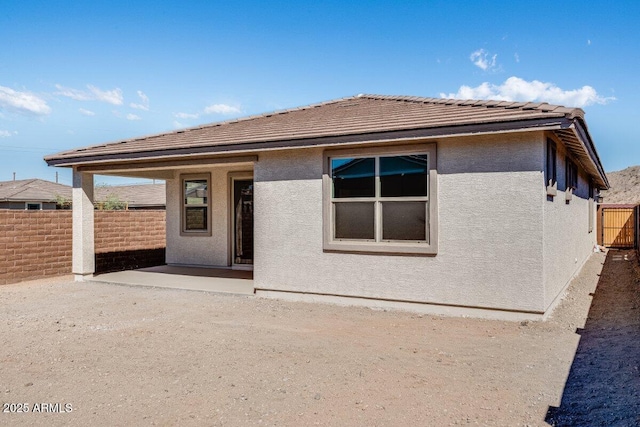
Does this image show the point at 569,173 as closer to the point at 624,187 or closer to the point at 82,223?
the point at 82,223

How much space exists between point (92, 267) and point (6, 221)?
2308mm

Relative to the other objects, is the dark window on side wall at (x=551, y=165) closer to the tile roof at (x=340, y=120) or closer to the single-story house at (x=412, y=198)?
the single-story house at (x=412, y=198)

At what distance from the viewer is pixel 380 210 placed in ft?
24.7

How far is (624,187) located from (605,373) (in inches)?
2655

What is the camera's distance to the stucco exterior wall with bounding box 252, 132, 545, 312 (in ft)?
21.2

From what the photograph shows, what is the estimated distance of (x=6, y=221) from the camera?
35.1 ft

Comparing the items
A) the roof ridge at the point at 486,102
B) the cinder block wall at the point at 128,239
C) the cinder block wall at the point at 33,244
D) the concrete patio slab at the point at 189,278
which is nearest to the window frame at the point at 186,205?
the concrete patio slab at the point at 189,278

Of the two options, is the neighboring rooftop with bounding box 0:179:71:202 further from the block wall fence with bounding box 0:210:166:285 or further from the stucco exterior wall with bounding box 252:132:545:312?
the stucco exterior wall with bounding box 252:132:545:312

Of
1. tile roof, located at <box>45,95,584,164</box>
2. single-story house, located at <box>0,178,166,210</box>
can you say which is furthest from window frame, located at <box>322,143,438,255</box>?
single-story house, located at <box>0,178,166,210</box>

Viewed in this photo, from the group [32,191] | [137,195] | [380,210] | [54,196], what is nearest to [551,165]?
[380,210]

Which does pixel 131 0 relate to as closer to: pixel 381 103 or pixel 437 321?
pixel 381 103

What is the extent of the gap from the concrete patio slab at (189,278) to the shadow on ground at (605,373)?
229 inches

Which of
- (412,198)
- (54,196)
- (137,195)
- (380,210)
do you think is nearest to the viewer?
(412,198)

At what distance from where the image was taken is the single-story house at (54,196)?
26.6m
